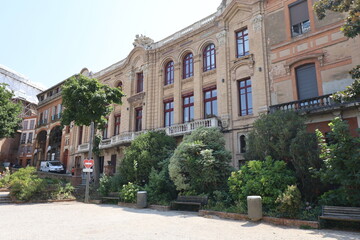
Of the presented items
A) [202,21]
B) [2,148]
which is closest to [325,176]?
[202,21]

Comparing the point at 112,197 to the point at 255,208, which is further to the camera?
the point at 112,197

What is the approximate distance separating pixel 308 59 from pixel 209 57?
8137 mm

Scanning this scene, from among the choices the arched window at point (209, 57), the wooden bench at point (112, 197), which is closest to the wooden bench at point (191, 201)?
the wooden bench at point (112, 197)

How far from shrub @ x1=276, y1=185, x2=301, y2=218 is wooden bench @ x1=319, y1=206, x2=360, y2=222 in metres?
0.85

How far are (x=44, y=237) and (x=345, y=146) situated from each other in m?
9.53

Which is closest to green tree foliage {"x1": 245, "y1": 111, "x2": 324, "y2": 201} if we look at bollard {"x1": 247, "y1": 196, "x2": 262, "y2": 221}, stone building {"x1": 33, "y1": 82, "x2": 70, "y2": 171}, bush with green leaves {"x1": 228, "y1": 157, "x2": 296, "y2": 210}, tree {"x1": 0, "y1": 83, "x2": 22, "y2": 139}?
bush with green leaves {"x1": 228, "y1": 157, "x2": 296, "y2": 210}

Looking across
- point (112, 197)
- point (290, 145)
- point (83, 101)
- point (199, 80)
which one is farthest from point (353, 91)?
point (83, 101)

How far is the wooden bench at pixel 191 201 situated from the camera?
12158 mm

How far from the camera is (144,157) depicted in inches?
651

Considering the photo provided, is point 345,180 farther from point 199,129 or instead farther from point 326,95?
point 199,129

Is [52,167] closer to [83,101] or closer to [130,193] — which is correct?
[83,101]

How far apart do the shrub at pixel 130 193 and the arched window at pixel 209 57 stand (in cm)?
1156

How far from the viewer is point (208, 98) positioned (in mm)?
21406

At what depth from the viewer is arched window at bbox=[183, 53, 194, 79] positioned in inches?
920
